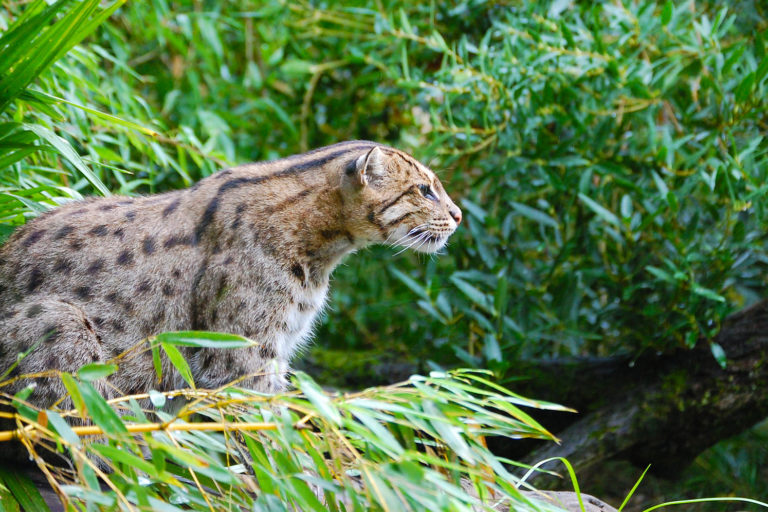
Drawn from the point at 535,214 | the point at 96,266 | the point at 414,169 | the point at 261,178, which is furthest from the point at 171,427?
the point at 535,214

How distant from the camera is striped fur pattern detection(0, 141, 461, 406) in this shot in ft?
10.4

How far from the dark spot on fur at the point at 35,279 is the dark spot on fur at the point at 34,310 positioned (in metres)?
0.12

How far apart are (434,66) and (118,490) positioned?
504 cm

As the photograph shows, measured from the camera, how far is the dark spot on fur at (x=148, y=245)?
3.45 m

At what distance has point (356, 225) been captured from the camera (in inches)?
146

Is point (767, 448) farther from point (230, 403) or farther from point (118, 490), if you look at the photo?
point (118, 490)

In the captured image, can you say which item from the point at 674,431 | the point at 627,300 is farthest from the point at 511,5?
the point at 674,431

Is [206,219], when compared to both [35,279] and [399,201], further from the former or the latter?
[399,201]

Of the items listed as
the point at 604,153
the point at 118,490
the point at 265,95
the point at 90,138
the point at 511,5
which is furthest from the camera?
the point at 265,95

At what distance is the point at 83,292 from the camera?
A: 3256mm

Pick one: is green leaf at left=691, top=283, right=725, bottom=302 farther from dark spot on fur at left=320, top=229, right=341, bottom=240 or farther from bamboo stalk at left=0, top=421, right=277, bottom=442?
bamboo stalk at left=0, top=421, right=277, bottom=442

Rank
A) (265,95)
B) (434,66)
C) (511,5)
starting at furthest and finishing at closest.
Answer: (265,95) < (434,66) < (511,5)

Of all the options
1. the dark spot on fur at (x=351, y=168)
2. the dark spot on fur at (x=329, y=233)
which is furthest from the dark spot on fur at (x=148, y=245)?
the dark spot on fur at (x=351, y=168)

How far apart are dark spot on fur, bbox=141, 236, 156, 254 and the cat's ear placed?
972mm
